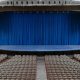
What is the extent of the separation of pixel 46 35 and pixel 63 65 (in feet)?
30.0

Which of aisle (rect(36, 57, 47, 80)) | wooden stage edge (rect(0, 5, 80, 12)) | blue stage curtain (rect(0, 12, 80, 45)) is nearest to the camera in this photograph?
aisle (rect(36, 57, 47, 80))

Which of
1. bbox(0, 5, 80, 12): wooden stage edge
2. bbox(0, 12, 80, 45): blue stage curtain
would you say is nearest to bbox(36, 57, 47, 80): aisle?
bbox(0, 5, 80, 12): wooden stage edge

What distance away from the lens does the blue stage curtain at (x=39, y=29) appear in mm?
19016

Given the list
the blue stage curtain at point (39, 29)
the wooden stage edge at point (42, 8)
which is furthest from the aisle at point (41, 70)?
the blue stage curtain at point (39, 29)

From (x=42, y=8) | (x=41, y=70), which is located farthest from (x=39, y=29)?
(x=41, y=70)

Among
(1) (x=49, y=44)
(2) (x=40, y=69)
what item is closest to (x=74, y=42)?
(1) (x=49, y=44)

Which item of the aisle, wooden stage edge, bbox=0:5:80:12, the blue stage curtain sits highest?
wooden stage edge, bbox=0:5:80:12

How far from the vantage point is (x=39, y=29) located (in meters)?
19.4

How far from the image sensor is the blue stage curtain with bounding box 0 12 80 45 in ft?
62.4

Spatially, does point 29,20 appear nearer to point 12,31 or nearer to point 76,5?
point 12,31

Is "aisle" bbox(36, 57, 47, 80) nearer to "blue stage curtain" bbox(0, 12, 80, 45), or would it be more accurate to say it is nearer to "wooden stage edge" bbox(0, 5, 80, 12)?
"wooden stage edge" bbox(0, 5, 80, 12)

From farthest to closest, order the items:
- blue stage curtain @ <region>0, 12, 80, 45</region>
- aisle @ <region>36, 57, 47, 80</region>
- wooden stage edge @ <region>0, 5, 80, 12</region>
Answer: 1. blue stage curtain @ <region>0, 12, 80, 45</region>
2. wooden stage edge @ <region>0, 5, 80, 12</region>
3. aisle @ <region>36, 57, 47, 80</region>

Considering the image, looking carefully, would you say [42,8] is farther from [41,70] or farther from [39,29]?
[41,70]

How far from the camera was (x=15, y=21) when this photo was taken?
1914 cm
